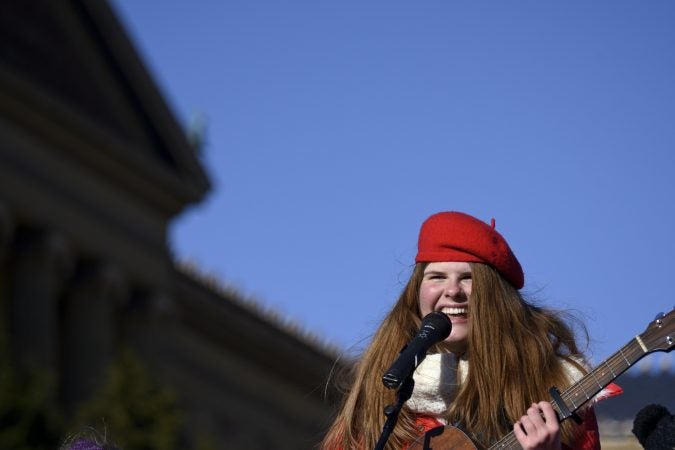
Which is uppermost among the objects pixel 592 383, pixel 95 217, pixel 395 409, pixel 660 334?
pixel 660 334

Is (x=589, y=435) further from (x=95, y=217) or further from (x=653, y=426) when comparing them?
(x=95, y=217)

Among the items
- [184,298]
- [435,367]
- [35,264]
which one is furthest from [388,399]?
[184,298]

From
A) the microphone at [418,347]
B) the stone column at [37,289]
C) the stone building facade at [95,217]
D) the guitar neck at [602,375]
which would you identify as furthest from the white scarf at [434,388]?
the stone column at [37,289]

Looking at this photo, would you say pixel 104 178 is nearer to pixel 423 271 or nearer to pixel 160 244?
pixel 160 244

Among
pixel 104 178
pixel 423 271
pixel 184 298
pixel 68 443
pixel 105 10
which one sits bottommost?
pixel 184 298

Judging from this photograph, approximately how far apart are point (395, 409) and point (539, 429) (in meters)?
0.53

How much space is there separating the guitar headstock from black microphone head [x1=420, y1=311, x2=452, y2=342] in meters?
0.81

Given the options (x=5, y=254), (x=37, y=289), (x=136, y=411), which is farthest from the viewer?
(x=5, y=254)

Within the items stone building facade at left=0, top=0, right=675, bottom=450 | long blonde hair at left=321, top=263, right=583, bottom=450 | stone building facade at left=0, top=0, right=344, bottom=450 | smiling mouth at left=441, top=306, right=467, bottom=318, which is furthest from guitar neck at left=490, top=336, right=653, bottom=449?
stone building facade at left=0, top=0, right=344, bottom=450

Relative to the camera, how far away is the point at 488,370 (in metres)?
6.72

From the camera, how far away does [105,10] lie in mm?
42062

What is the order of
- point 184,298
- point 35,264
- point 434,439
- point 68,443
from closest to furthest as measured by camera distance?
1. point 68,443
2. point 434,439
3. point 35,264
4. point 184,298

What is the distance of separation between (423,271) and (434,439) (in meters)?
0.79

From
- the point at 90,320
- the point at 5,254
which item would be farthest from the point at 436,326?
the point at 90,320
